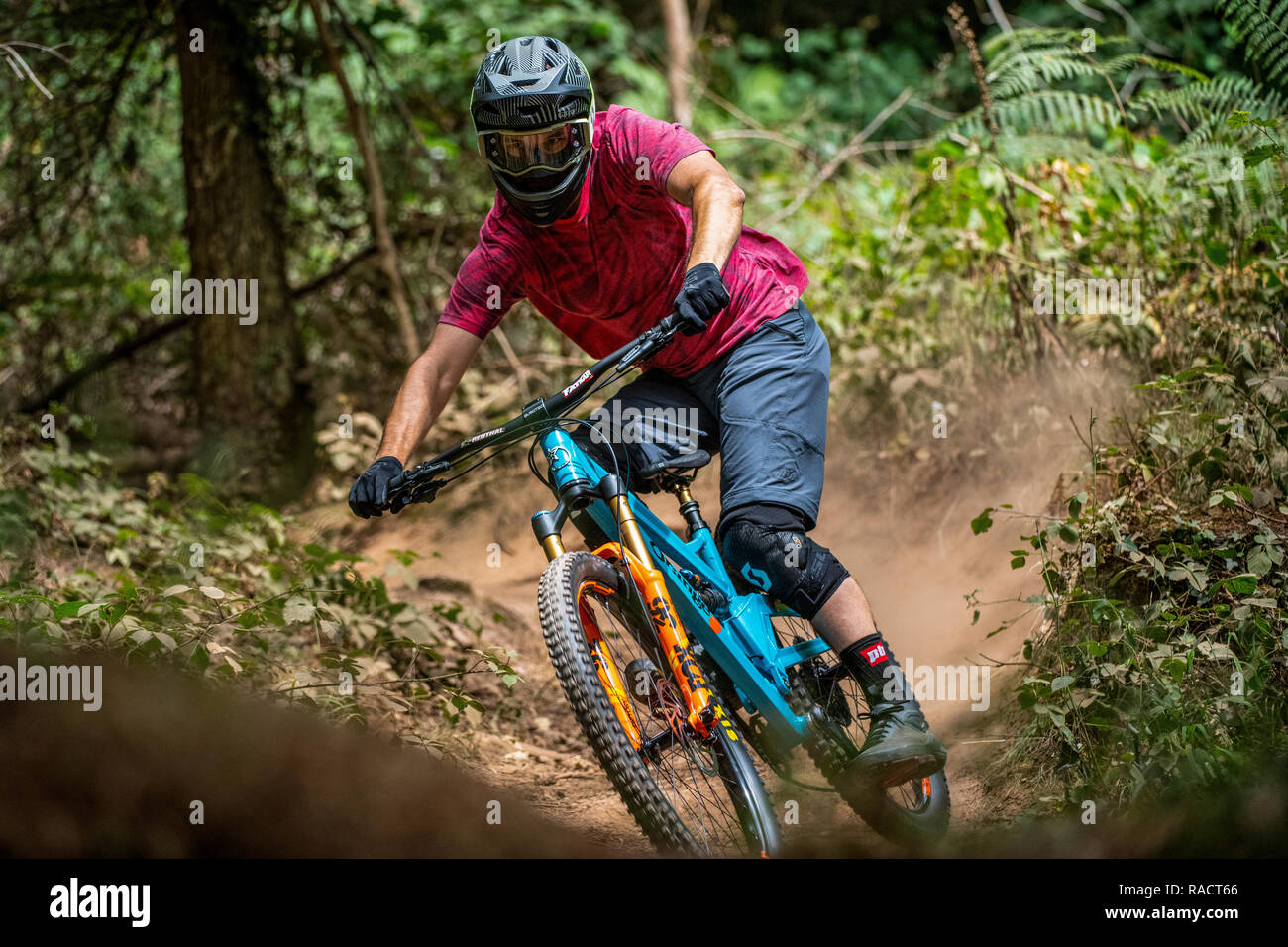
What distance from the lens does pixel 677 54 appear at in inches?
459

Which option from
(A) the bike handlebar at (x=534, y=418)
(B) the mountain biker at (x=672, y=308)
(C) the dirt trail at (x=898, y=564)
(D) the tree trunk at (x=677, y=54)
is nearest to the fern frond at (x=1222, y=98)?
(C) the dirt trail at (x=898, y=564)

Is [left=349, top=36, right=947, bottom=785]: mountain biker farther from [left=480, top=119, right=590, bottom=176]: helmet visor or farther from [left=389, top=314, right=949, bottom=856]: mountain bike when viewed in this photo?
[left=389, top=314, right=949, bottom=856]: mountain bike

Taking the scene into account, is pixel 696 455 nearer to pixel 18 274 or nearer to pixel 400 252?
pixel 400 252

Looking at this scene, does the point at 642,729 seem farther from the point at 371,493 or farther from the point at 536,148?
the point at 536,148

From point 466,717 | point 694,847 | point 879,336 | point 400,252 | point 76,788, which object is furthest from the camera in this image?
point 400,252

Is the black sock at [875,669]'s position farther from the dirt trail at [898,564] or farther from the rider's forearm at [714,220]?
the rider's forearm at [714,220]

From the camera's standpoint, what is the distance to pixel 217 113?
6.89 m

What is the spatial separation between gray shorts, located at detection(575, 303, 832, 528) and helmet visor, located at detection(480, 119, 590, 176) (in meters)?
0.78

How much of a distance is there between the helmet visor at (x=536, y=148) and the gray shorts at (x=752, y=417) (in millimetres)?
778

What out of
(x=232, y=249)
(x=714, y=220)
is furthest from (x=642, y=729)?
(x=232, y=249)

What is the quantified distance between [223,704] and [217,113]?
15.9ft

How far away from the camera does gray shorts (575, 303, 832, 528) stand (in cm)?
329

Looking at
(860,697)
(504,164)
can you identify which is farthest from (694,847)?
(504,164)

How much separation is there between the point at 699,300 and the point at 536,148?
0.78 meters
